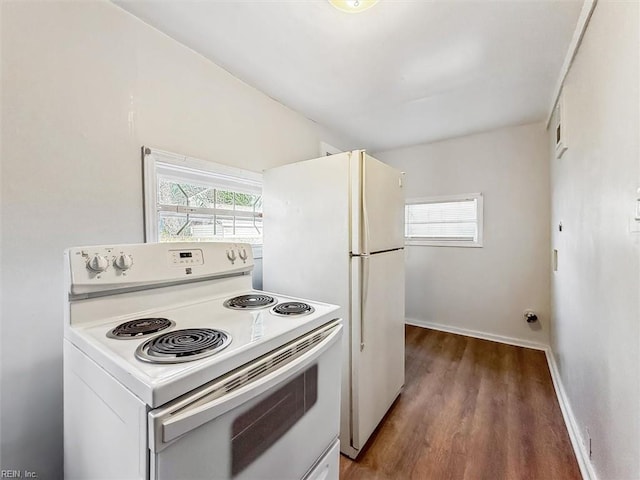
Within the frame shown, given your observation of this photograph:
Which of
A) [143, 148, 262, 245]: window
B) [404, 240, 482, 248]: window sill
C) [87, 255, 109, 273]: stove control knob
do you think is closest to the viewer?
[87, 255, 109, 273]: stove control knob

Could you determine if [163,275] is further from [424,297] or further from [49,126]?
[424,297]

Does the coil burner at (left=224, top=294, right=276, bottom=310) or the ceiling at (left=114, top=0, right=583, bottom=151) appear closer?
the coil burner at (left=224, top=294, right=276, bottom=310)

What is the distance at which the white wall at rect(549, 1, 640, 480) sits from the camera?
3.09ft

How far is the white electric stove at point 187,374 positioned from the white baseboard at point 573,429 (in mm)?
1313

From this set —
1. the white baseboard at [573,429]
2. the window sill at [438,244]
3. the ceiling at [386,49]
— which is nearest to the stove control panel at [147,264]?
the ceiling at [386,49]

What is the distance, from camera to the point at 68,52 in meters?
1.22

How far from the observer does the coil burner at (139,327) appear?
87cm

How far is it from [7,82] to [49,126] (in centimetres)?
17

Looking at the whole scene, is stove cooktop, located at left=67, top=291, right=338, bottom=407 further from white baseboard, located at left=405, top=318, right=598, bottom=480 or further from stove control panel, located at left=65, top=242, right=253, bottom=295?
white baseboard, located at left=405, top=318, right=598, bottom=480

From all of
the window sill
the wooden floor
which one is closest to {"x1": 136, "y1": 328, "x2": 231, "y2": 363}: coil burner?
the wooden floor

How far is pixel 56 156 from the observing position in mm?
1185

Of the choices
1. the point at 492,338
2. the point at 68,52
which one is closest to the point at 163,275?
the point at 68,52

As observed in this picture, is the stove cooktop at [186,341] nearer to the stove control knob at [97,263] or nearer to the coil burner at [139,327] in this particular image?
the coil burner at [139,327]

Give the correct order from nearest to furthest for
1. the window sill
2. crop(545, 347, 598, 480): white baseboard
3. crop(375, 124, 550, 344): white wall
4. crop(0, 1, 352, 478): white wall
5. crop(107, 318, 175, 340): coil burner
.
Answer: crop(107, 318, 175, 340): coil burner, crop(0, 1, 352, 478): white wall, crop(545, 347, 598, 480): white baseboard, crop(375, 124, 550, 344): white wall, the window sill
